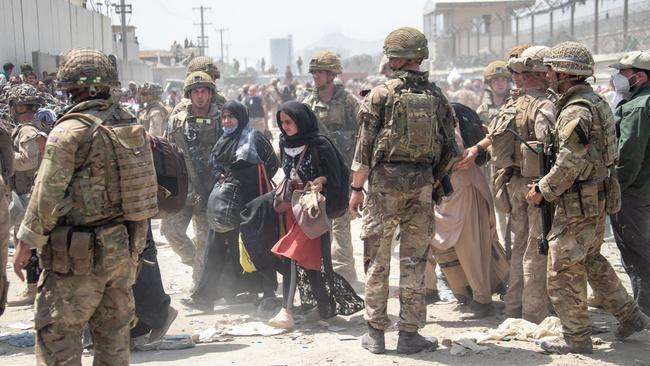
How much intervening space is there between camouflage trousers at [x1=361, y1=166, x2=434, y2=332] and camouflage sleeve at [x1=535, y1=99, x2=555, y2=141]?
Answer: 0.94 metres

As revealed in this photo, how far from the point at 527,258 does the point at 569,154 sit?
1.20 metres

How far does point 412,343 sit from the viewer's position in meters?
6.10

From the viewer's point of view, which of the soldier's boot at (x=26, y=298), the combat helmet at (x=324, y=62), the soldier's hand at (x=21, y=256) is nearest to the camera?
the soldier's hand at (x=21, y=256)

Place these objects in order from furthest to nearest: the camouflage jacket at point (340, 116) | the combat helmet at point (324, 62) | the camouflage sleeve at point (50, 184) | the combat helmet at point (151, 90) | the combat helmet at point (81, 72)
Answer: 1. the combat helmet at point (151, 90)
2. the camouflage jacket at point (340, 116)
3. the combat helmet at point (324, 62)
4. the combat helmet at point (81, 72)
5. the camouflage sleeve at point (50, 184)

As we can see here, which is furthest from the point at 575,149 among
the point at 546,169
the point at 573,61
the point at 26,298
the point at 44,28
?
the point at 44,28

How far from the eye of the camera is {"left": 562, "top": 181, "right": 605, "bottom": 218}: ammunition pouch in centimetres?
563

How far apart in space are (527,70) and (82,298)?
3.76 m

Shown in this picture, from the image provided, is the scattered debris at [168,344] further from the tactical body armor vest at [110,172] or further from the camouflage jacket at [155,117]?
the camouflage jacket at [155,117]

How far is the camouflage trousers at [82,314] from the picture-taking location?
14.8 feet

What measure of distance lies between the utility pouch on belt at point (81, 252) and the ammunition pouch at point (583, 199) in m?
3.04

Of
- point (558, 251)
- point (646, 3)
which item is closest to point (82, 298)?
point (558, 251)

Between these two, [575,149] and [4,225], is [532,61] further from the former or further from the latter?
[4,225]

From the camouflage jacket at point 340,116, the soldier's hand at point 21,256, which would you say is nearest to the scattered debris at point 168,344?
the soldier's hand at point 21,256

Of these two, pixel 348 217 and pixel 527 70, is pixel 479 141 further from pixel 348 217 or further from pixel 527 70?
pixel 348 217
